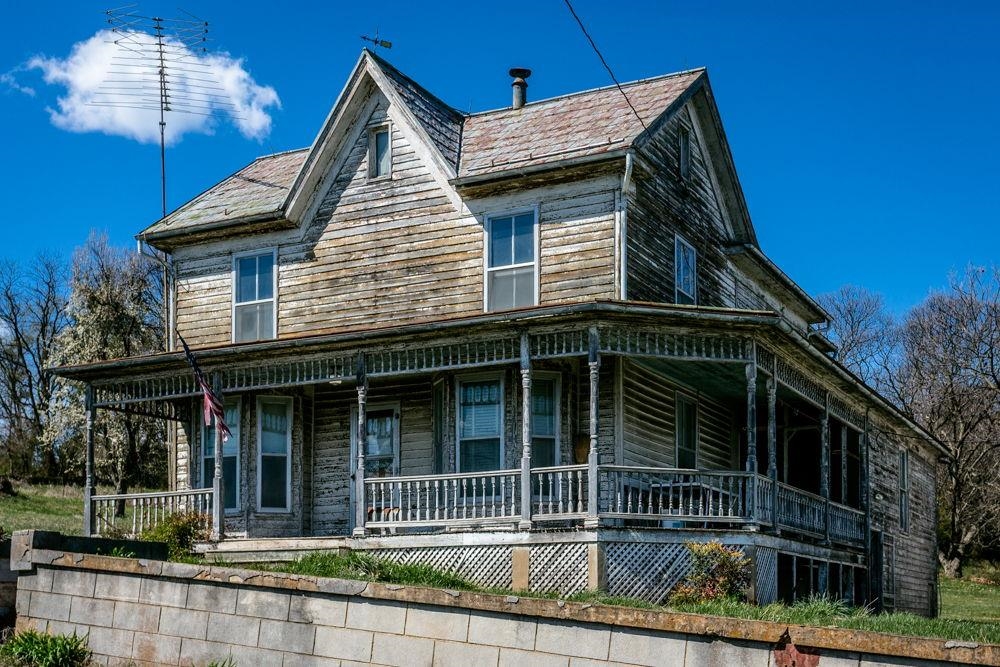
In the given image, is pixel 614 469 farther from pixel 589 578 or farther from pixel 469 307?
pixel 469 307

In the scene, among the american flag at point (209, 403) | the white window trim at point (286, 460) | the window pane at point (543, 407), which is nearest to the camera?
the american flag at point (209, 403)

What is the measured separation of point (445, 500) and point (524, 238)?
515cm

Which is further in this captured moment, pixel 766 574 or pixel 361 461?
pixel 361 461

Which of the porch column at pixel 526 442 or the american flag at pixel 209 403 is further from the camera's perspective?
the american flag at pixel 209 403

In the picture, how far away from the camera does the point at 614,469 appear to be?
18.0m

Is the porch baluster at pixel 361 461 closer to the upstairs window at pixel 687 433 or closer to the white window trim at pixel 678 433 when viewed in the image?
the white window trim at pixel 678 433

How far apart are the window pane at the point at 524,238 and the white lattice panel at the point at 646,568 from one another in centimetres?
574

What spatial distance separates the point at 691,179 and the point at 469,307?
5.55 m

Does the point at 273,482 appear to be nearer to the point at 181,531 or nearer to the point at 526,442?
the point at 181,531

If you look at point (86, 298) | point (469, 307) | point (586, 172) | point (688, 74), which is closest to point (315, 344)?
point (469, 307)

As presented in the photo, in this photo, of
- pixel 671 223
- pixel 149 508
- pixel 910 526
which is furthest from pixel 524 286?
pixel 910 526

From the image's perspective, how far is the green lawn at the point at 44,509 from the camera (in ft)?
99.3

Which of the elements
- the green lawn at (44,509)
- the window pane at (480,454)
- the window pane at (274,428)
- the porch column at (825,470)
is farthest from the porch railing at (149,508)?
the porch column at (825,470)

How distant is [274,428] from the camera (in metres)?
23.0
